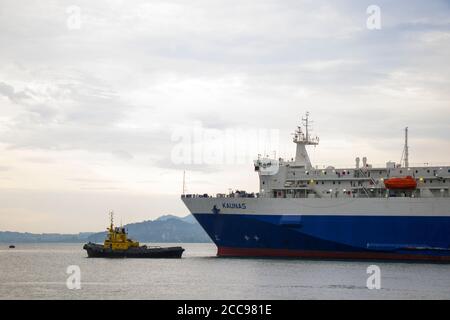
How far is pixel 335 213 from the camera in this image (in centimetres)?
5881

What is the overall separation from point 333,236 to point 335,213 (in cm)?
169

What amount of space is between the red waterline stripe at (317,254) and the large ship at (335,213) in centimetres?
7

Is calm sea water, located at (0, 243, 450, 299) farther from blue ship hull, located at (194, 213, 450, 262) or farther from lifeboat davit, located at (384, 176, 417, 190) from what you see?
lifeboat davit, located at (384, 176, 417, 190)

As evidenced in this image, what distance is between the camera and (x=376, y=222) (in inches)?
2276

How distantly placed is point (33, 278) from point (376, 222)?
24.1 m

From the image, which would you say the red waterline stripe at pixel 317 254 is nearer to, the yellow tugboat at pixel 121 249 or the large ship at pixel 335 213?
the large ship at pixel 335 213

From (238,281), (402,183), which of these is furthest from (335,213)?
(238,281)

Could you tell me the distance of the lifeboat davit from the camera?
190 feet

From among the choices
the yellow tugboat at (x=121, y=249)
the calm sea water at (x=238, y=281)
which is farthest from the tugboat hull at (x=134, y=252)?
the calm sea water at (x=238, y=281)

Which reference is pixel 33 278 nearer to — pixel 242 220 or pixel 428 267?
Result: pixel 242 220

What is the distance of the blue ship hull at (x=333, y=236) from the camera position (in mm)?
56844

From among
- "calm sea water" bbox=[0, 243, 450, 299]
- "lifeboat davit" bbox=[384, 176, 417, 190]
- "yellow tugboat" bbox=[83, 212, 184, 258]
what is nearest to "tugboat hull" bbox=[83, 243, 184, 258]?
"yellow tugboat" bbox=[83, 212, 184, 258]

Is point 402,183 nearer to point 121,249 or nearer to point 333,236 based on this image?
point 333,236
